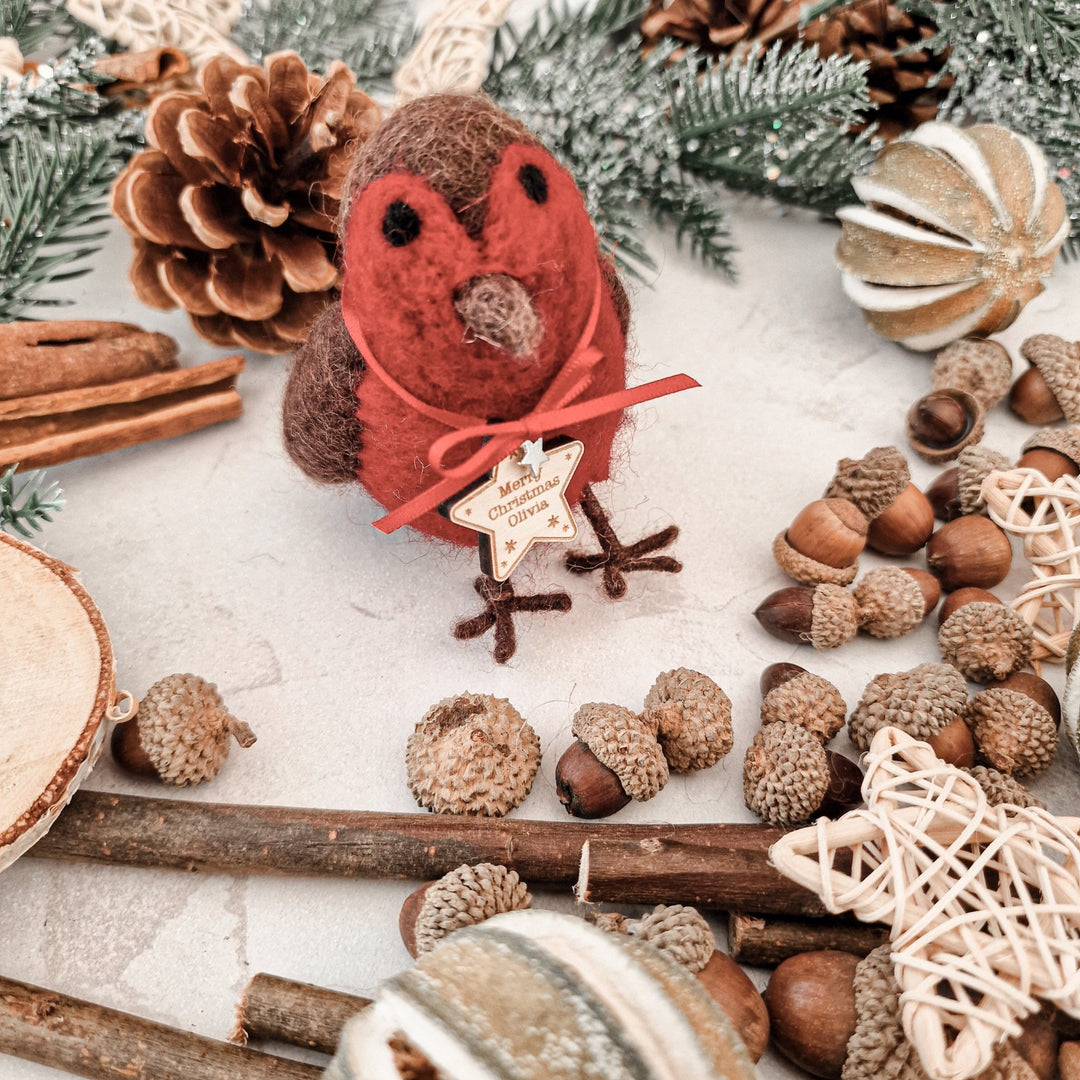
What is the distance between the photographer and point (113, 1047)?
26.8 inches

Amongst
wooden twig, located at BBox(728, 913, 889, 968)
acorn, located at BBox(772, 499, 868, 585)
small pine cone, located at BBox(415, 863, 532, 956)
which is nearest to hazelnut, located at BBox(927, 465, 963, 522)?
acorn, located at BBox(772, 499, 868, 585)

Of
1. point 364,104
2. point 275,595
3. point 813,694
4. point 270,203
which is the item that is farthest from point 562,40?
point 813,694

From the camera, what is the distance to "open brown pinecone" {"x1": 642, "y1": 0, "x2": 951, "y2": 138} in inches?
53.3

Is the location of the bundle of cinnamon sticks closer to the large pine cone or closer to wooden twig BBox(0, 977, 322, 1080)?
the large pine cone

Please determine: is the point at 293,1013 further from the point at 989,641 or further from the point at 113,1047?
the point at 989,641

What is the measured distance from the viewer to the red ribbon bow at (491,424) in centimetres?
79

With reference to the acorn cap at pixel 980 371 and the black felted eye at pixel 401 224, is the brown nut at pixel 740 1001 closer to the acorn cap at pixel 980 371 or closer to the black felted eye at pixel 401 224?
the black felted eye at pixel 401 224

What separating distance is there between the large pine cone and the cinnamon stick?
2.1 inches

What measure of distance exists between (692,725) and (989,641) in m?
0.29

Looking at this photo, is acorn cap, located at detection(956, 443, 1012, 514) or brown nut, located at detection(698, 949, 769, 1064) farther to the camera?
acorn cap, located at detection(956, 443, 1012, 514)

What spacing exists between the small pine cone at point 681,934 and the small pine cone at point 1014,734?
29 cm

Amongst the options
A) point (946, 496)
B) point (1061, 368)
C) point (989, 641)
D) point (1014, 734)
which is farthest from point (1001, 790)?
point (1061, 368)

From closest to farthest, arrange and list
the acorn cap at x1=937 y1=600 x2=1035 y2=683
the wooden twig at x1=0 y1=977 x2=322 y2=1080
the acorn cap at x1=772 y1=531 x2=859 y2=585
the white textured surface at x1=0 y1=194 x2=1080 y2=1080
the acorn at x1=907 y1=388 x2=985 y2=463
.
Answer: the wooden twig at x1=0 y1=977 x2=322 y2=1080 < the white textured surface at x1=0 y1=194 x2=1080 y2=1080 < the acorn cap at x1=937 y1=600 x2=1035 y2=683 < the acorn cap at x1=772 y1=531 x2=859 y2=585 < the acorn at x1=907 y1=388 x2=985 y2=463

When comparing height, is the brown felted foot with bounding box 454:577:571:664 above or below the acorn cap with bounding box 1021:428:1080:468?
below
